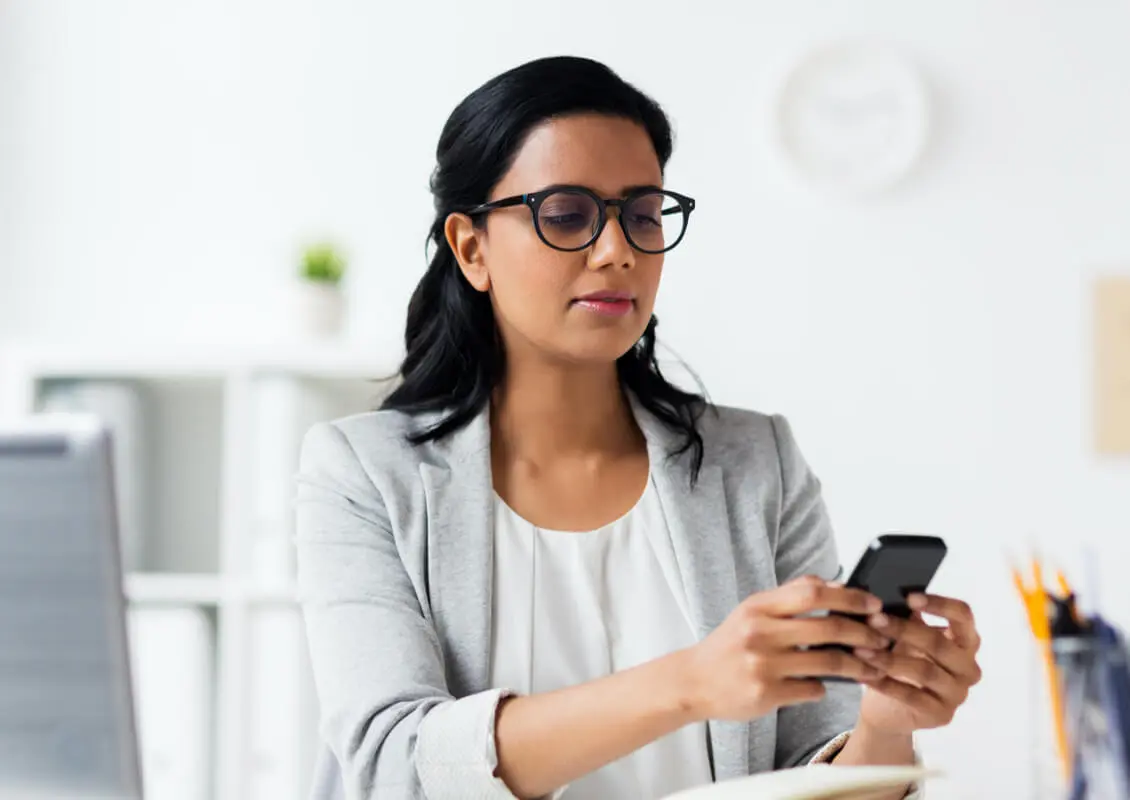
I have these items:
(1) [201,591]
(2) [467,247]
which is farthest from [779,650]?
(1) [201,591]

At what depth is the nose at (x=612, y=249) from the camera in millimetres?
1262

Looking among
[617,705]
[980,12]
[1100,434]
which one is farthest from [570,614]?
[980,12]

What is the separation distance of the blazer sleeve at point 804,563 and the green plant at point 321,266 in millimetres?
1245

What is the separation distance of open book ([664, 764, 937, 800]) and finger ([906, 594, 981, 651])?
0.16 m

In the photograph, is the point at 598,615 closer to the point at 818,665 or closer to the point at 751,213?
the point at 818,665

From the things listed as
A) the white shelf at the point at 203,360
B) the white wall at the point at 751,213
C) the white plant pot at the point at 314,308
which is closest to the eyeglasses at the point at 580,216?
the white shelf at the point at 203,360

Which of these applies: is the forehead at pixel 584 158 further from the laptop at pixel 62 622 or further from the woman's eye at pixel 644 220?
the laptop at pixel 62 622

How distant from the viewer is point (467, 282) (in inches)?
58.6

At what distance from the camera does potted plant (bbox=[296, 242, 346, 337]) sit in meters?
2.45

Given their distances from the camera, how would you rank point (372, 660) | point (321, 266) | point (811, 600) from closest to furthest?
1. point (811, 600)
2. point (372, 660)
3. point (321, 266)

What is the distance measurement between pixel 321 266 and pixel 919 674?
169cm

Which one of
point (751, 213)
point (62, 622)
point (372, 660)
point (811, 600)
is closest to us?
point (62, 622)

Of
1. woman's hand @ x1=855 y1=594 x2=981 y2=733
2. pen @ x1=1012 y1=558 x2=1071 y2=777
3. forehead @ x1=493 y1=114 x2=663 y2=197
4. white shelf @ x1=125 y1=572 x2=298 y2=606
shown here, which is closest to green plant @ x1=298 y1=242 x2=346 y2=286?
white shelf @ x1=125 y1=572 x2=298 y2=606

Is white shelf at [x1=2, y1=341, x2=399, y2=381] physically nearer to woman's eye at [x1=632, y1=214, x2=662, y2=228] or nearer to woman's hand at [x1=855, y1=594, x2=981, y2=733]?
woman's eye at [x1=632, y1=214, x2=662, y2=228]
